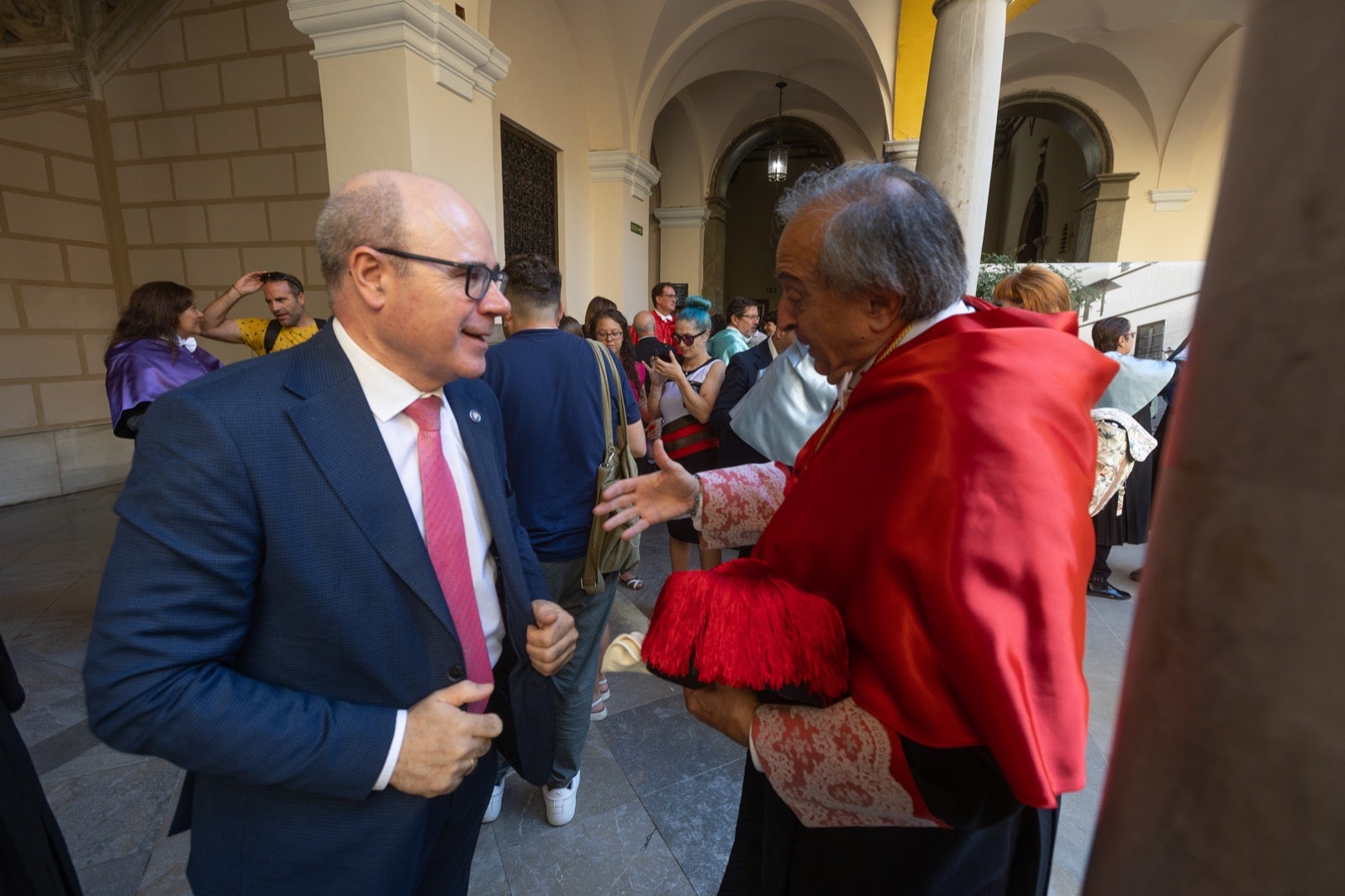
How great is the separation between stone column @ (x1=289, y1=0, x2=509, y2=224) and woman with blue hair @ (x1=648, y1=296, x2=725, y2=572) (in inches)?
90.2

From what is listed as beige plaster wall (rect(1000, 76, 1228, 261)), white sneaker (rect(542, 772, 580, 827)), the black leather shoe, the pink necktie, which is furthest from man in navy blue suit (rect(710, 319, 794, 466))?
beige plaster wall (rect(1000, 76, 1228, 261))

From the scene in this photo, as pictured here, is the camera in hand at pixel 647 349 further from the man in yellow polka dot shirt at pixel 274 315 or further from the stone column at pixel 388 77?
the man in yellow polka dot shirt at pixel 274 315

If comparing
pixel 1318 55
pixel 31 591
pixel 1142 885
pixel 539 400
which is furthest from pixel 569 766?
pixel 31 591

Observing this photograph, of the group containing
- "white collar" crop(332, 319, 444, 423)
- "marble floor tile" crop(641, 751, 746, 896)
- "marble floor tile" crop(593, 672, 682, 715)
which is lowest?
"marble floor tile" crop(593, 672, 682, 715)

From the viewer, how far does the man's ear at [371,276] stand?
48.3 inches

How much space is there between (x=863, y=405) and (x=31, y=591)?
5806mm

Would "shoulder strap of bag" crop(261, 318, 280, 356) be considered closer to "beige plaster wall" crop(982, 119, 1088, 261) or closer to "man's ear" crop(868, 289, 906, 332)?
"man's ear" crop(868, 289, 906, 332)

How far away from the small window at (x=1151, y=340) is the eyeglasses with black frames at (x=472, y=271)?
7400mm

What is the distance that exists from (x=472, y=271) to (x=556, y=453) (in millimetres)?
1295

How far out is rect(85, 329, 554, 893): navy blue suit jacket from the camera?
958 mm

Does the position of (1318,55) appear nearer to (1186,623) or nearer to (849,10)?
(1186,623)

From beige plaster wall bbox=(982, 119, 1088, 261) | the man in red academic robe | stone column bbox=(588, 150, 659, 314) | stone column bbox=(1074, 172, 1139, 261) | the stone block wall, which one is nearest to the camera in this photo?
the man in red academic robe

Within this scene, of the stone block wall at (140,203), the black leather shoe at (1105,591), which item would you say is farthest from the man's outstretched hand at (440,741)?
the stone block wall at (140,203)

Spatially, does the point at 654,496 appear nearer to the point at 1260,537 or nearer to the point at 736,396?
the point at 1260,537
